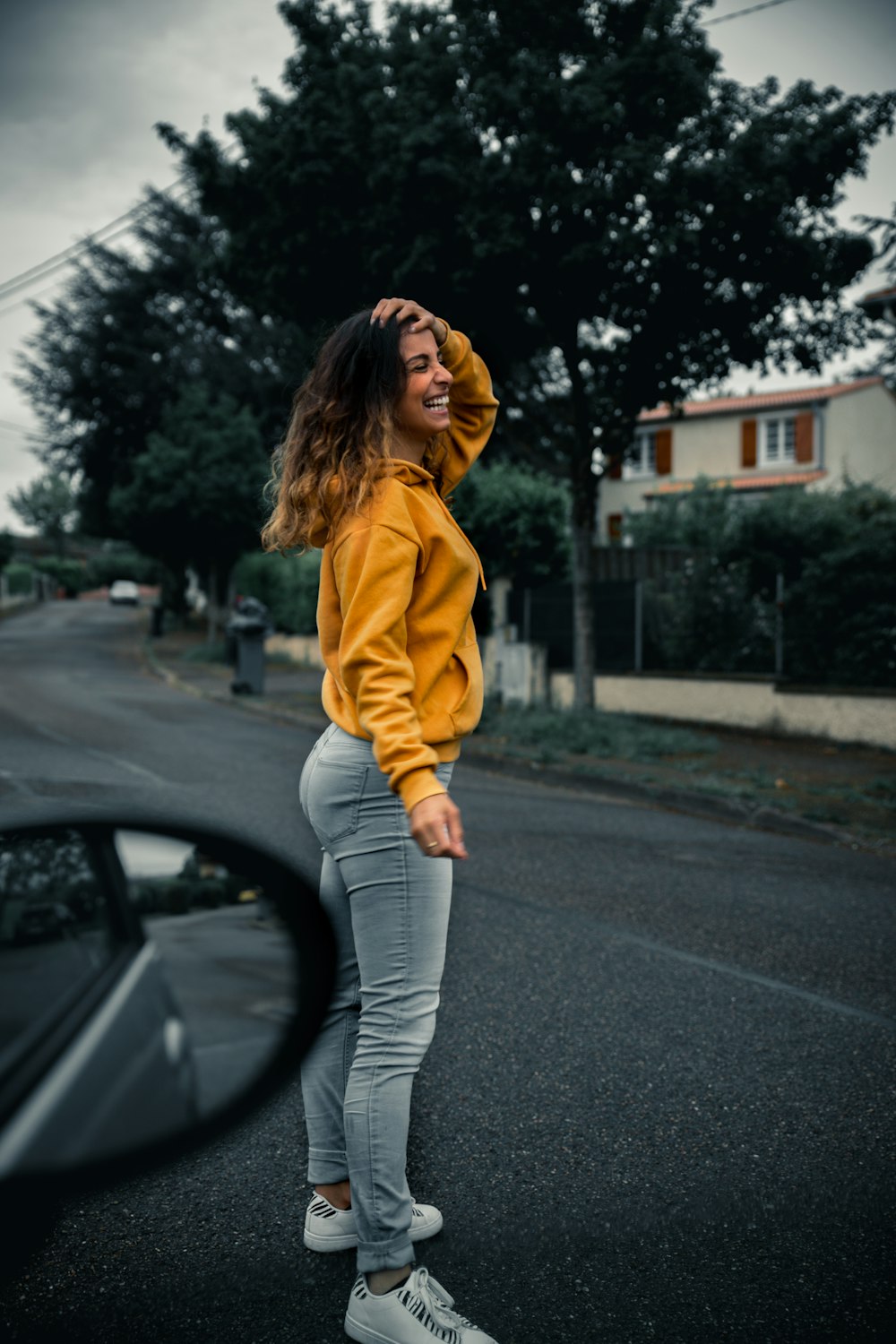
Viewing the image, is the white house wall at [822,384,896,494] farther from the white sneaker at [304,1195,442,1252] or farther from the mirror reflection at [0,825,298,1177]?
the mirror reflection at [0,825,298,1177]

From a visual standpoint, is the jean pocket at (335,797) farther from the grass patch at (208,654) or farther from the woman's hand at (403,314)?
the grass patch at (208,654)

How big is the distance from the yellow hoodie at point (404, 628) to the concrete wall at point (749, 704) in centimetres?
1084

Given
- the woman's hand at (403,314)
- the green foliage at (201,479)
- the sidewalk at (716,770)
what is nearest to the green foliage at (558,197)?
the sidewalk at (716,770)

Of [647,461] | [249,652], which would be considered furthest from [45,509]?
[249,652]

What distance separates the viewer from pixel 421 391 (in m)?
2.12

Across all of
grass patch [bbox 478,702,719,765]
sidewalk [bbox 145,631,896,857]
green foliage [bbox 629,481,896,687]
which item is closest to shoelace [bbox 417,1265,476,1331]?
sidewalk [bbox 145,631,896,857]

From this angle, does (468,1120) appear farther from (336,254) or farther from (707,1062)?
(336,254)

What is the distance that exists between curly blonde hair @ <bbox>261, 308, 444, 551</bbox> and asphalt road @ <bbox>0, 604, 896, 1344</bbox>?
114 centimetres

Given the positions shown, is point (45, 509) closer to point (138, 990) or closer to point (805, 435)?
point (805, 435)

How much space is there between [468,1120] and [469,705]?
5.02ft

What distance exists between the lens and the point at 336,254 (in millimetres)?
12164

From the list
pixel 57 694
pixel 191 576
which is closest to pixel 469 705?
pixel 57 694

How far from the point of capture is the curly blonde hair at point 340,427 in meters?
2.08

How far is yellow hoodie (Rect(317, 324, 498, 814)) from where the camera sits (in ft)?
6.14
